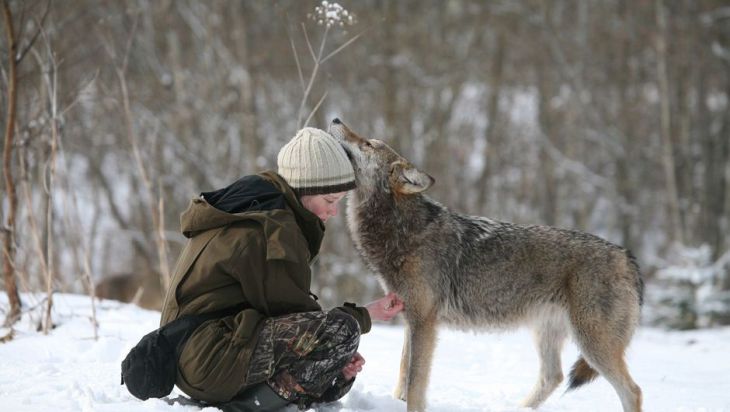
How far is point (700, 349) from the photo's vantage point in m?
7.08

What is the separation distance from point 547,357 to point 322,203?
209 cm

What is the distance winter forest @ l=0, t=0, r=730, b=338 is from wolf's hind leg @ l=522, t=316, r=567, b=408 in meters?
7.40

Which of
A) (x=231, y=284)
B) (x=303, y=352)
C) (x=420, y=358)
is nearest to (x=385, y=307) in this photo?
(x=420, y=358)

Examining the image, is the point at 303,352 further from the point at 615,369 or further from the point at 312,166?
the point at 615,369

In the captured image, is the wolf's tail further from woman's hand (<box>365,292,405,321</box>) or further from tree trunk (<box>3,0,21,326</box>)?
tree trunk (<box>3,0,21,326</box>)

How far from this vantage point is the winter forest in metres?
14.4

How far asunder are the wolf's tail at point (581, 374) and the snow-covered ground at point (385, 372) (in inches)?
7.8

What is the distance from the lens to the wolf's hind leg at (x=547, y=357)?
4.61 m

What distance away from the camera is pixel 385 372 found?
5043 millimetres

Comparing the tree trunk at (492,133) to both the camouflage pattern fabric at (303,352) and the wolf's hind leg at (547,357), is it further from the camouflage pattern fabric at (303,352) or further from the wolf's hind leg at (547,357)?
the camouflage pattern fabric at (303,352)

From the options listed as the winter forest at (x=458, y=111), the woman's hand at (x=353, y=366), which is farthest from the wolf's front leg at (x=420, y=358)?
the winter forest at (x=458, y=111)

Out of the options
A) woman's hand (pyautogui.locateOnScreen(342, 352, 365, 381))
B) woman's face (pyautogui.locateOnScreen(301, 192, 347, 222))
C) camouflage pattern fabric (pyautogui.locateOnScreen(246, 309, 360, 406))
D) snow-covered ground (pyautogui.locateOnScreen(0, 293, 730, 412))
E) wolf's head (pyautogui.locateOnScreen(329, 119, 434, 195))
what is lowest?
snow-covered ground (pyautogui.locateOnScreen(0, 293, 730, 412))

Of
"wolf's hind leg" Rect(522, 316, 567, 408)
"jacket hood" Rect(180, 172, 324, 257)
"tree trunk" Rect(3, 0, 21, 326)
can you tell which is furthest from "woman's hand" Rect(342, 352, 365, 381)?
"tree trunk" Rect(3, 0, 21, 326)

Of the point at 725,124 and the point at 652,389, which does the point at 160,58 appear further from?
the point at 652,389
